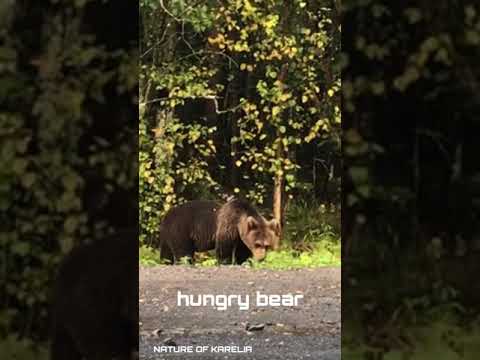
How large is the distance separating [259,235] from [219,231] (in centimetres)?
20

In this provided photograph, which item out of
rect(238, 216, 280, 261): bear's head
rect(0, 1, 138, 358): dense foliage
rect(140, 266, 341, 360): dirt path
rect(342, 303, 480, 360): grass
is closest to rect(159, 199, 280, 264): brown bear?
rect(238, 216, 280, 261): bear's head

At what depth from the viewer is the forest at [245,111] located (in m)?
4.66

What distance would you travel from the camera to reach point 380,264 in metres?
5.09

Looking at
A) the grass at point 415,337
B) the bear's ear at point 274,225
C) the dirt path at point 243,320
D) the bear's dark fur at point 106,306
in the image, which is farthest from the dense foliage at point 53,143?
the grass at point 415,337

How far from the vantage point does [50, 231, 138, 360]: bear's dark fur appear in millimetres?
4832

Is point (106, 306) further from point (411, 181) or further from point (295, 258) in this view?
point (411, 181)

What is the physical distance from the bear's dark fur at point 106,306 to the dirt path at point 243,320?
0.45ft

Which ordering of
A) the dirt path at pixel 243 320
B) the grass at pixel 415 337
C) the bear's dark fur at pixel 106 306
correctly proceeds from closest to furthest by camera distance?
the dirt path at pixel 243 320 → the bear's dark fur at pixel 106 306 → the grass at pixel 415 337

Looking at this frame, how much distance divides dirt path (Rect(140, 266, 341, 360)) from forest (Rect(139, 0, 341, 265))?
0.54 ft

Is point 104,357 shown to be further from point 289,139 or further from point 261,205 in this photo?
point 289,139

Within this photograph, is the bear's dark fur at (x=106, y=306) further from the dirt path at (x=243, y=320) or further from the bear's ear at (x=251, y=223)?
the bear's ear at (x=251, y=223)

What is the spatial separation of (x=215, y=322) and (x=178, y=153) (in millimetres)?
806

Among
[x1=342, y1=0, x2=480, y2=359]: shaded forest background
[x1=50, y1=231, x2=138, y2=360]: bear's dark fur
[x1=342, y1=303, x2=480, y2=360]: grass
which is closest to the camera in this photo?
[x1=50, y1=231, x2=138, y2=360]: bear's dark fur

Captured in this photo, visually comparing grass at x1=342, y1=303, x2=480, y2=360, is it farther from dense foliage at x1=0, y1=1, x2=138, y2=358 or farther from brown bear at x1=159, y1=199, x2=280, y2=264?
dense foliage at x1=0, y1=1, x2=138, y2=358
